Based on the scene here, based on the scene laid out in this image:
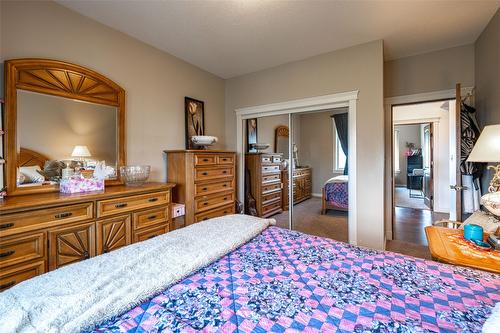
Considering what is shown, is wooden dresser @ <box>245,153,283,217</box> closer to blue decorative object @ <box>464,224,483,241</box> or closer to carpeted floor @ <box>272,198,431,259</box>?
carpeted floor @ <box>272,198,431,259</box>

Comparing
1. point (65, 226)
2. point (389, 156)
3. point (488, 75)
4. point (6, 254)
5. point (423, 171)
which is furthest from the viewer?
point (423, 171)

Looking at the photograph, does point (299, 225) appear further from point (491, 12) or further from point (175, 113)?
point (491, 12)

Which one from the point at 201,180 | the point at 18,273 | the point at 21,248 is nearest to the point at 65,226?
the point at 21,248

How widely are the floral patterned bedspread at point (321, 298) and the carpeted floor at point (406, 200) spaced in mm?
4975

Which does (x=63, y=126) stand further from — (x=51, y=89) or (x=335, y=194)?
(x=335, y=194)

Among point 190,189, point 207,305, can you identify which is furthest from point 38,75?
point 207,305

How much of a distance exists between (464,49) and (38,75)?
15.2ft

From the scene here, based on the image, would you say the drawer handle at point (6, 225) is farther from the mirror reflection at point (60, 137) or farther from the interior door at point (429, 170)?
the interior door at point (429, 170)

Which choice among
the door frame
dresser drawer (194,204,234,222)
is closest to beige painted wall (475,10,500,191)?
the door frame

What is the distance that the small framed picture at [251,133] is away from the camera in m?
3.85

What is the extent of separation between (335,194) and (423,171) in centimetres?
396

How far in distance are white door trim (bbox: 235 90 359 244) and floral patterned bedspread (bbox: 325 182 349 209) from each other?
0.38 metres

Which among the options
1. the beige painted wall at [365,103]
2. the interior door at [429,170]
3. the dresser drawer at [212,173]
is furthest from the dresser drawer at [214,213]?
the interior door at [429,170]

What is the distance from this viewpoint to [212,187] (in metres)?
3.09
